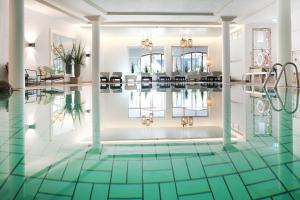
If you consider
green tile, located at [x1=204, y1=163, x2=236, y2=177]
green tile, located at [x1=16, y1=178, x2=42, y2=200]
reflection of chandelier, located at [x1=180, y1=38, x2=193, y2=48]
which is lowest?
green tile, located at [x1=16, y1=178, x2=42, y2=200]

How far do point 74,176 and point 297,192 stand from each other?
104 centimetres

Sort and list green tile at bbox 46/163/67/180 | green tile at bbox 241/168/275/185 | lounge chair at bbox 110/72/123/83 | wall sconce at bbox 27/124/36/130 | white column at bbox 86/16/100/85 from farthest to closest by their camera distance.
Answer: lounge chair at bbox 110/72/123/83
white column at bbox 86/16/100/85
wall sconce at bbox 27/124/36/130
green tile at bbox 46/163/67/180
green tile at bbox 241/168/275/185

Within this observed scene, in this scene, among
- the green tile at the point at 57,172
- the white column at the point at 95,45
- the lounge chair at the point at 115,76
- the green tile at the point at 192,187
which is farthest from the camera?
the lounge chair at the point at 115,76

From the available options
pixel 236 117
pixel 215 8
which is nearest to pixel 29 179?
pixel 236 117

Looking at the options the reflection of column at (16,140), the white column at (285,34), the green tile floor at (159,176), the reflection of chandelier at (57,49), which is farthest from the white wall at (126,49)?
the green tile floor at (159,176)

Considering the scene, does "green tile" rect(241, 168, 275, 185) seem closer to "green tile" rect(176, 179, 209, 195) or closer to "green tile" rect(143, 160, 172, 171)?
"green tile" rect(176, 179, 209, 195)

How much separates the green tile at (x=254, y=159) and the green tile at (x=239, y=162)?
1.2 inches

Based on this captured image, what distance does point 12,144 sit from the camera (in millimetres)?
2416

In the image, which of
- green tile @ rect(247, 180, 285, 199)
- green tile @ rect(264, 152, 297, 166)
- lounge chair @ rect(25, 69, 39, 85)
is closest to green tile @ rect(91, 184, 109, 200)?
green tile @ rect(247, 180, 285, 199)

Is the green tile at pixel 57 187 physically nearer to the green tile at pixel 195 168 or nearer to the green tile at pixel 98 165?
the green tile at pixel 98 165

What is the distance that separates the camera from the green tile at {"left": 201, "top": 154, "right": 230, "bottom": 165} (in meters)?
1.89

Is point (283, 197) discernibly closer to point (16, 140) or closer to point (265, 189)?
point (265, 189)

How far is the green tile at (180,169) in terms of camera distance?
5.20 feet

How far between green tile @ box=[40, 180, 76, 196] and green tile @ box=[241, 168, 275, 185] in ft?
2.65
